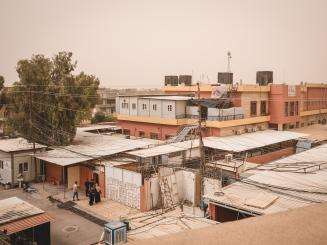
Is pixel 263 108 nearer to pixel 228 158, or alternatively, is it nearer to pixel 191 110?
pixel 191 110

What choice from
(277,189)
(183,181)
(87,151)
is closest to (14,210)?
(183,181)

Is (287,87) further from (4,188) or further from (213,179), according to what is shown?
(4,188)

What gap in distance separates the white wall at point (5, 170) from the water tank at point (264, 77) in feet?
96.1

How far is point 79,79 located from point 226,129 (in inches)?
579

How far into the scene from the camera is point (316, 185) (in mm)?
16625

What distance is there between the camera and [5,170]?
2900 centimetres

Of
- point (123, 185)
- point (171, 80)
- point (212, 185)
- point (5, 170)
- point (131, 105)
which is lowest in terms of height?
point (5, 170)

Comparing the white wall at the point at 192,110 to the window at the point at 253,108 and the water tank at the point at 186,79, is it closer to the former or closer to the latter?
the window at the point at 253,108

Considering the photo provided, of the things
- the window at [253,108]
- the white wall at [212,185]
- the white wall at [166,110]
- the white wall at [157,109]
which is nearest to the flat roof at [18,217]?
the white wall at [212,185]

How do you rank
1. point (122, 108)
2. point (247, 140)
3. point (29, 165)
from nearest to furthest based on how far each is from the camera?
point (29, 165)
point (247, 140)
point (122, 108)

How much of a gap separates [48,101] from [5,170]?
7.12m

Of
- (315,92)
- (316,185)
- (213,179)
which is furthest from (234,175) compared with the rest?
(315,92)

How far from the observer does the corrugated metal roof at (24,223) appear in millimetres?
14587

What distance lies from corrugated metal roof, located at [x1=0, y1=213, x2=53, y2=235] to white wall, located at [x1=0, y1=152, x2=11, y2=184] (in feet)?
47.1
